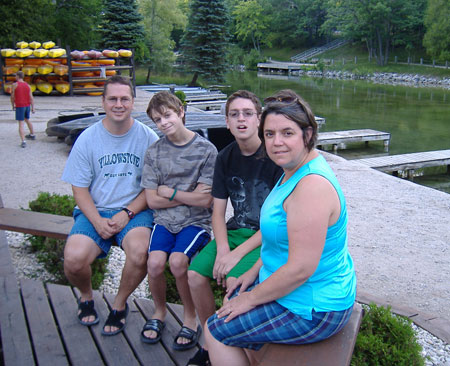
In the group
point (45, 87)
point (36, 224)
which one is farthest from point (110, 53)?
point (36, 224)

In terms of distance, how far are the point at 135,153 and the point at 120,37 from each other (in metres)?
27.5

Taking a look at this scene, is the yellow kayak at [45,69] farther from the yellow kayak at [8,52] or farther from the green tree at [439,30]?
the green tree at [439,30]

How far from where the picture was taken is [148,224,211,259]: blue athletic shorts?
288 centimetres

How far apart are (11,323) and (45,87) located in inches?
745

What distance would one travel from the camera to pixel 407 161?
40.5 ft

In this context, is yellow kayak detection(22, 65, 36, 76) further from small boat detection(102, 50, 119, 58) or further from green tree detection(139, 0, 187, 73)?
green tree detection(139, 0, 187, 73)

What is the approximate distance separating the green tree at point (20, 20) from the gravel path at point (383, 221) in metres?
16.9

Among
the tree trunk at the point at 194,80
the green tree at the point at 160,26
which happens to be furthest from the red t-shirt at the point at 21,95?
the green tree at the point at 160,26

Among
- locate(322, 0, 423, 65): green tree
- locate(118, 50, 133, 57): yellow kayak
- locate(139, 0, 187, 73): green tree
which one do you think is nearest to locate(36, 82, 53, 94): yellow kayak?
locate(118, 50, 133, 57): yellow kayak

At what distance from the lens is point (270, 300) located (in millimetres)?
2002

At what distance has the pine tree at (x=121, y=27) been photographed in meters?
28.5

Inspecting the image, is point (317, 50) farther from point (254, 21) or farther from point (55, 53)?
point (55, 53)

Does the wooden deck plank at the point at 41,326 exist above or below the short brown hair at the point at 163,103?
below

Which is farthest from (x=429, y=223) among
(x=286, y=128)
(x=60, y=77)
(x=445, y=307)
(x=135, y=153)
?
(x=60, y=77)
